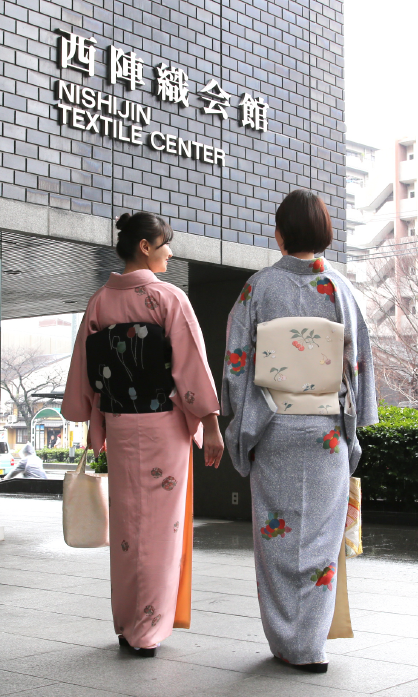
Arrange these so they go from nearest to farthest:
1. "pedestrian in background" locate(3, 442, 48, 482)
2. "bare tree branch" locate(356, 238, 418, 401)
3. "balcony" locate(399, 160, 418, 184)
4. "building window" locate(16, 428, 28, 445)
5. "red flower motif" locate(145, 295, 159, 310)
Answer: "red flower motif" locate(145, 295, 159, 310), "pedestrian in background" locate(3, 442, 48, 482), "bare tree branch" locate(356, 238, 418, 401), "building window" locate(16, 428, 28, 445), "balcony" locate(399, 160, 418, 184)

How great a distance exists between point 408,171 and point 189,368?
43260mm

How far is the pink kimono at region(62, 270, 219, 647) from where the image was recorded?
3.07 metres

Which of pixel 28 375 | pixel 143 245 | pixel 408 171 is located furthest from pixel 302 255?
pixel 408 171

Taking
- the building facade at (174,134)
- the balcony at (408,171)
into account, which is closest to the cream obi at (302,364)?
the building facade at (174,134)

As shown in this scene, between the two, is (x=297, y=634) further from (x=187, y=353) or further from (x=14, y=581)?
(x=14, y=581)

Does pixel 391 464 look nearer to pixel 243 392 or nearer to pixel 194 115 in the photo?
pixel 194 115

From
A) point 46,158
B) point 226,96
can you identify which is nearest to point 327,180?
point 226,96

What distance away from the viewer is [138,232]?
3.32 metres

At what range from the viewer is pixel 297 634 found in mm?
2816

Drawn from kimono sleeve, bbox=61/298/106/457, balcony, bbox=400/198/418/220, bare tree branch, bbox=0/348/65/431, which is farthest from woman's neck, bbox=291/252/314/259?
balcony, bbox=400/198/418/220

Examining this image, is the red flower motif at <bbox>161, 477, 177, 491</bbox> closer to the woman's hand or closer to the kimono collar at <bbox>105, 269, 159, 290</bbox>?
the woman's hand

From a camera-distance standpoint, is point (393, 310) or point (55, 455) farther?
point (393, 310)

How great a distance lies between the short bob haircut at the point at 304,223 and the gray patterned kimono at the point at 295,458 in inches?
3.0

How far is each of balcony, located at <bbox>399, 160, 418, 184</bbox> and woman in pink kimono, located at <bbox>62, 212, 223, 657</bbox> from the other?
Result: 42.6 m
